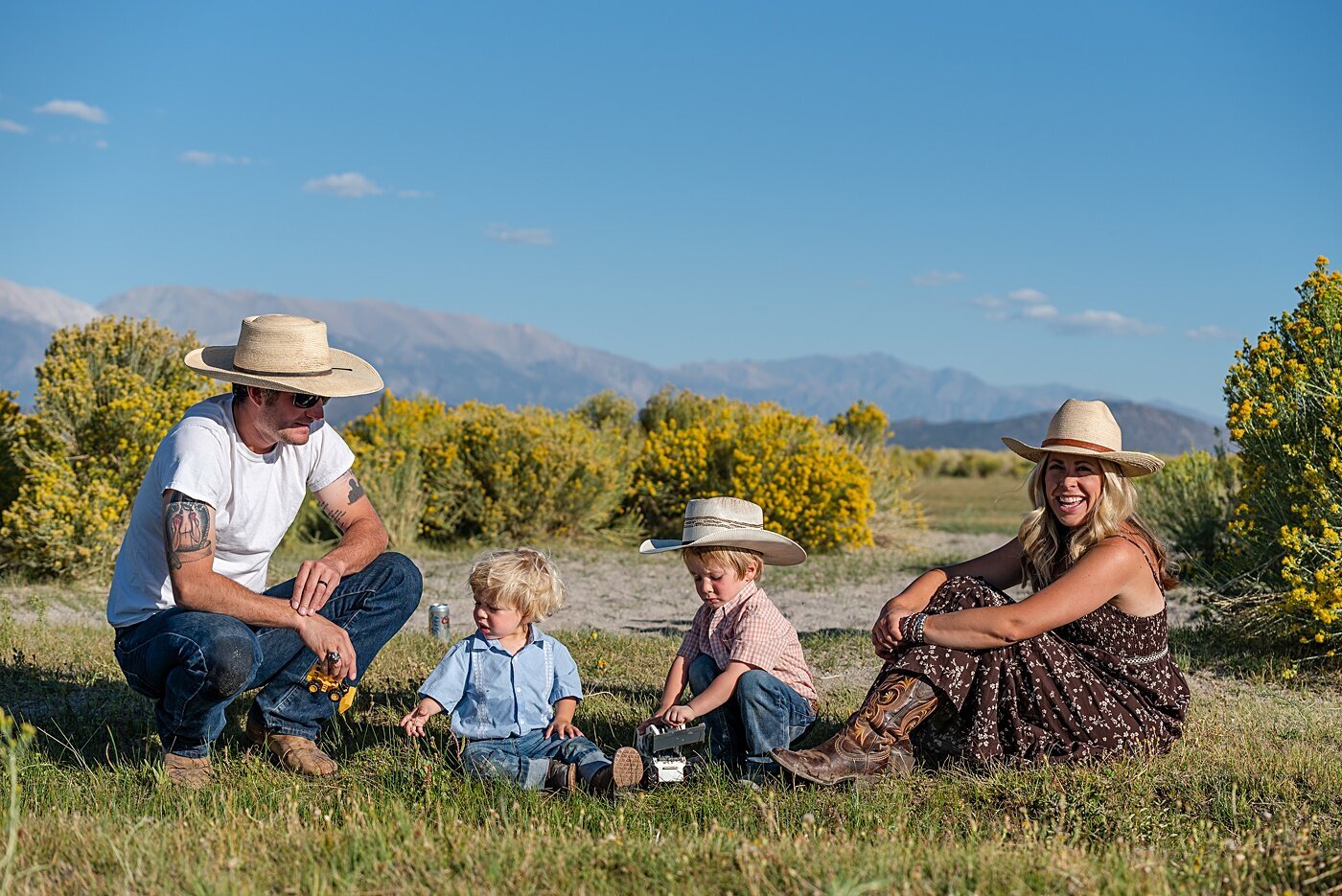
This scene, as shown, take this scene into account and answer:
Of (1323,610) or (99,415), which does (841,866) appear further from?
(99,415)

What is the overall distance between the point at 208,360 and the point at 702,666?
2.18 meters

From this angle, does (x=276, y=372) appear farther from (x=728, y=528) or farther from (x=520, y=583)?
(x=728, y=528)

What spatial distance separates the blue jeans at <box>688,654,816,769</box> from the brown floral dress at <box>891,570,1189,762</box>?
0.42m

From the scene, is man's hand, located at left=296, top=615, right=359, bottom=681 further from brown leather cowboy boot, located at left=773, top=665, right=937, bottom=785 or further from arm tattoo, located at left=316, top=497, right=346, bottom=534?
brown leather cowboy boot, located at left=773, top=665, right=937, bottom=785

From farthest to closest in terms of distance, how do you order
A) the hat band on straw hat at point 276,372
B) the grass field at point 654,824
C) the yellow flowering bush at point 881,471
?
the yellow flowering bush at point 881,471, the hat band on straw hat at point 276,372, the grass field at point 654,824

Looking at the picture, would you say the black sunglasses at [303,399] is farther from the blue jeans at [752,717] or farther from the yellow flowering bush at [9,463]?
the yellow flowering bush at [9,463]

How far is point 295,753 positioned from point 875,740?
6.69ft

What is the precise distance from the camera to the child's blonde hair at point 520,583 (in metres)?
4.11

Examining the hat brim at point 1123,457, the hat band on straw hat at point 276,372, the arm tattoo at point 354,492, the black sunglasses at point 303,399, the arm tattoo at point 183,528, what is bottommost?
the arm tattoo at point 183,528

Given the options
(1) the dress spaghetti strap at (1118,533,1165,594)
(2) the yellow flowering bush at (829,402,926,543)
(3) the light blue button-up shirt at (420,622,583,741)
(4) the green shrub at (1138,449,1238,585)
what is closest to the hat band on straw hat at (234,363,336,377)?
(3) the light blue button-up shirt at (420,622,583,741)

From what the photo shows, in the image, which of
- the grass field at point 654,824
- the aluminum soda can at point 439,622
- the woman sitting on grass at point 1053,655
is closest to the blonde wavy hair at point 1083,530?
the woman sitting on grass at point 1053,655

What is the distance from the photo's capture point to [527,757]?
4.04 metres

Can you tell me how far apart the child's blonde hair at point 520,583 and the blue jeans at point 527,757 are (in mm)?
435

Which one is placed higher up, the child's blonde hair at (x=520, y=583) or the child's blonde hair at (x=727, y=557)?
the child's blonde hair at (x=727, y=557)
